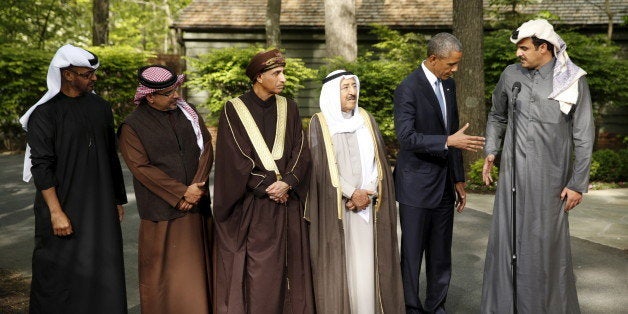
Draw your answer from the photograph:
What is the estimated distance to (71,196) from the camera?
15.0 feet

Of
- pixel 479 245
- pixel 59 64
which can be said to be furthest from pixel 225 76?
pixel 59 64

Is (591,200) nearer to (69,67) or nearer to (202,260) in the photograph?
(202,260)

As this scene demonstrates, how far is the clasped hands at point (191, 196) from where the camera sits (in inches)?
183

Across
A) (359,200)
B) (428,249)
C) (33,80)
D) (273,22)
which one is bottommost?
(428,249)

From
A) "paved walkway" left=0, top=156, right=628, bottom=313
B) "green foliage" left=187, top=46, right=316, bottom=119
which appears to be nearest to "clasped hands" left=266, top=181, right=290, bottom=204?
"paved walkway" left=0, top=156, right=628, bottom=313

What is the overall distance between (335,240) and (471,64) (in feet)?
24.8

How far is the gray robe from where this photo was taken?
4684mm

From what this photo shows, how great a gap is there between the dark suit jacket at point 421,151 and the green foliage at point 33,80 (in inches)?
507

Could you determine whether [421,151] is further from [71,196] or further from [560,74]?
[71,196]

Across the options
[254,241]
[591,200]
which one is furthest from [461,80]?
[254,241]

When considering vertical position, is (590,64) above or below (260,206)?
above

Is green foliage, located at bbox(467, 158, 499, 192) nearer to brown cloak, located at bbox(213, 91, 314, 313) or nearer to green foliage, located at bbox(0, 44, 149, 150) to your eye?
brown cloak, located at bbox(213, 91, 314, 313)

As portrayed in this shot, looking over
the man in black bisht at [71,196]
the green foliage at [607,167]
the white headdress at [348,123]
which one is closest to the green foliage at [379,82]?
the green foliage at [607,167]

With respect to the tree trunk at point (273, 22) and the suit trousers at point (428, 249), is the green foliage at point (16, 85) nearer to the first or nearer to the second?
the tree trunk at point (273, 22)
